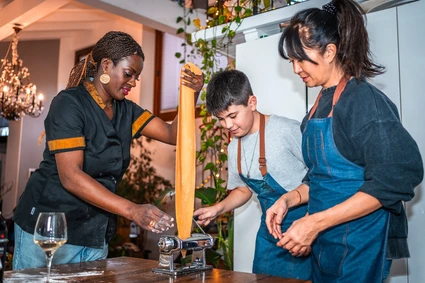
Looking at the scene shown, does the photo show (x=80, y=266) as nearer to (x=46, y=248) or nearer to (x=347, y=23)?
(x=46, y=248)

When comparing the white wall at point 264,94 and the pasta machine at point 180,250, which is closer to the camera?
the pasta machine at point 180,250

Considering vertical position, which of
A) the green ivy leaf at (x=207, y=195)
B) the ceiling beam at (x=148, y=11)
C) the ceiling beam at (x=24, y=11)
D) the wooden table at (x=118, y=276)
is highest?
the ceiling beam at (x=24, y=11)

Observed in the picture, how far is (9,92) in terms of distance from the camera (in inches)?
266

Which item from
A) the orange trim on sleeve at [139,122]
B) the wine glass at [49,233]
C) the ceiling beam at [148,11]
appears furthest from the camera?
the ceiling beam at [148,11]

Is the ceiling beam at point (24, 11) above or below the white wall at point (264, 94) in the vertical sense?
above

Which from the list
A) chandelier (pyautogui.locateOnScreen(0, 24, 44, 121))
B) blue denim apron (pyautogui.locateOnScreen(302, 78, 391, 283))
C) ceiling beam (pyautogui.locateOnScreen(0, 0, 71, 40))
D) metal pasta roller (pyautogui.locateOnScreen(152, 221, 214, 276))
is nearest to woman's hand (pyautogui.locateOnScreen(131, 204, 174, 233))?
metal pasta roller (pyautogui.locateOnScreen(152, 221, 214, 276))

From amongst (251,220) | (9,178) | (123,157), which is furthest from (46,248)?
(9,178)

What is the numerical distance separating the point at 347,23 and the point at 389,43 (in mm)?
873

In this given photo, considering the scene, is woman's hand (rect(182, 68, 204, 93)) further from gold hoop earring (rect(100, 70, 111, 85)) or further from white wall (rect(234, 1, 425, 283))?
white wall (rect(234, 1, 425, 283))

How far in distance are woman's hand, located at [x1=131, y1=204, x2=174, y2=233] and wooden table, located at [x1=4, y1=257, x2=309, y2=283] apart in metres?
0.16

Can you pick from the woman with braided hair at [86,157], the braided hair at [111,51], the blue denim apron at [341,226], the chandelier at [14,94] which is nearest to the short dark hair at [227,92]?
the woman with braided hair at [86,157]

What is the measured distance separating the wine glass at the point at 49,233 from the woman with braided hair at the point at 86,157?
0.38 metres

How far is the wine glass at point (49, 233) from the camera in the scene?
138 cm

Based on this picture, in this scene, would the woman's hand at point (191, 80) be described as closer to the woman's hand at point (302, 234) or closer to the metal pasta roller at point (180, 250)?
the metal pasta roller at point (180, 250)
